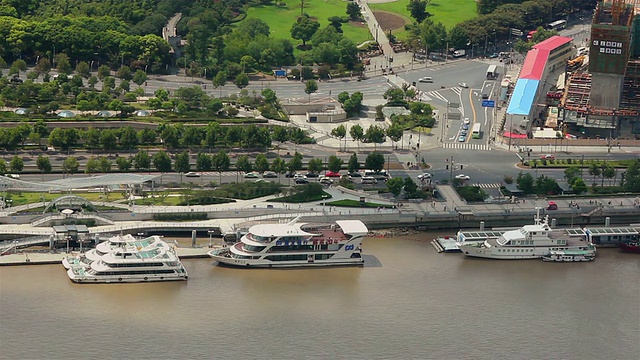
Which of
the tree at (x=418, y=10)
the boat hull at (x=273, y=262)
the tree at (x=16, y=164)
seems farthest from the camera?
the tree at (x=418, y=10)

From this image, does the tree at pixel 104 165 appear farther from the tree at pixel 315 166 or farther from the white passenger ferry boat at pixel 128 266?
the white passenger ferry boat at pixel 128 266

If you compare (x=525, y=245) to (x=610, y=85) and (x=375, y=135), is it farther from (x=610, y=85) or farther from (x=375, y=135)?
(x=610, y=85)

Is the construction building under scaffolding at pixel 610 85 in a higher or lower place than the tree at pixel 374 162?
higher

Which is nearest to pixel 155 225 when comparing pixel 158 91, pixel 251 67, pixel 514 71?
pixel 158 91

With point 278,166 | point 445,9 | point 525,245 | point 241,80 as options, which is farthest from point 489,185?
point 445,9

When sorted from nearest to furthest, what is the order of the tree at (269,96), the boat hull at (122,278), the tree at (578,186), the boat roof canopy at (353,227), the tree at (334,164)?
the boat hull at (122,278) → the boat roof canopy at (353,227) → the tree at (578,186) → the tree at (334,164) → the tree at (269,96)

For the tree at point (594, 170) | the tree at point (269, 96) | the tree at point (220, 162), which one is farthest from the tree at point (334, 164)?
the tree at point (594, 170)

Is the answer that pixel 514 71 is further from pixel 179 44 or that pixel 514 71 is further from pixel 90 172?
pixel 90 172
